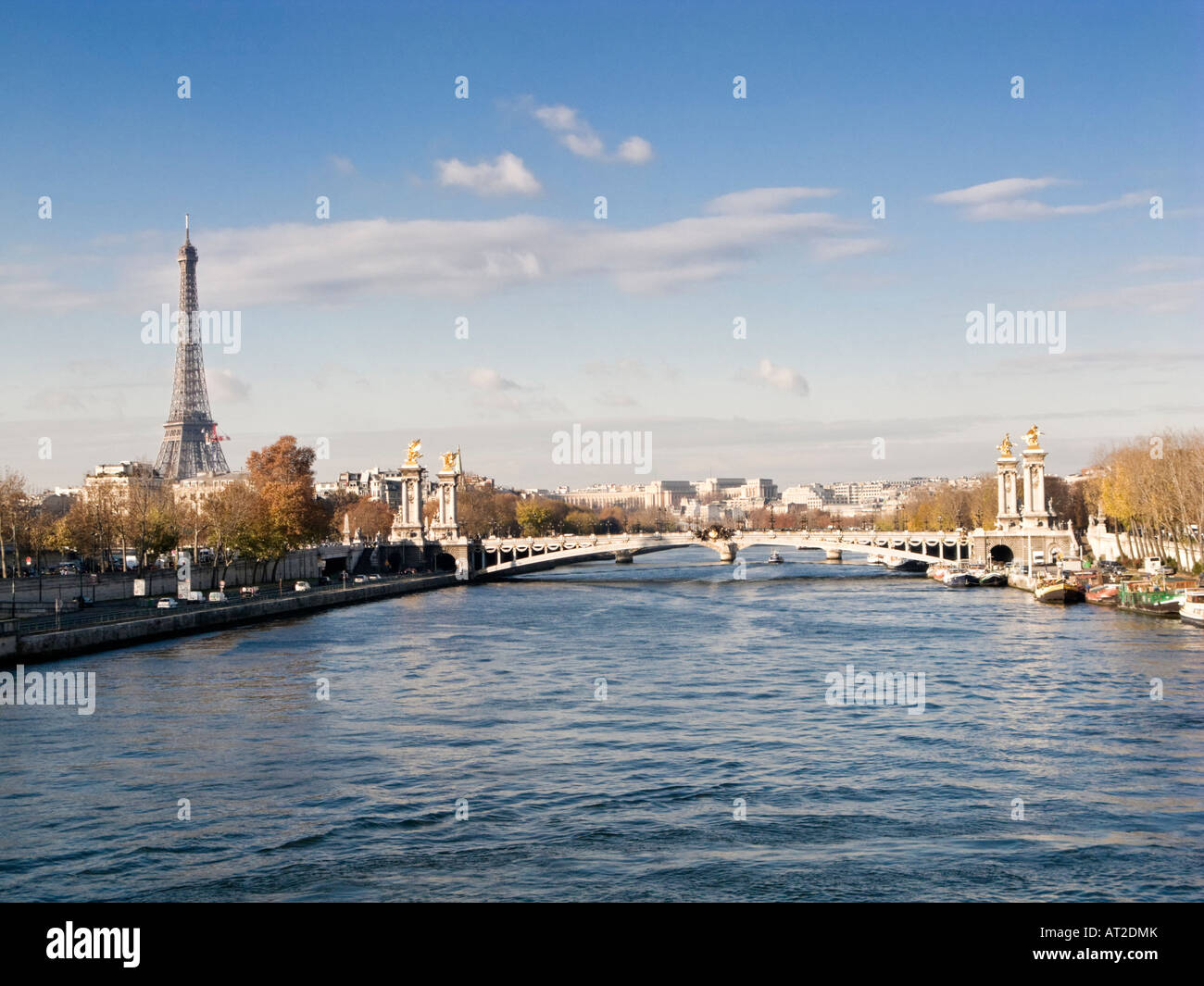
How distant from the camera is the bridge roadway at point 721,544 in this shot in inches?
2776

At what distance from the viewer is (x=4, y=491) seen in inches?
1855

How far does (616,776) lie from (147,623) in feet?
81.3

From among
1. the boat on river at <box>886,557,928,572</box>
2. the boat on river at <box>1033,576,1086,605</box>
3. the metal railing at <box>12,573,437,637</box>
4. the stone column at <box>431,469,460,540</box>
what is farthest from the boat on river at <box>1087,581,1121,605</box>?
the stone column at <box>431,469,460,540</box>

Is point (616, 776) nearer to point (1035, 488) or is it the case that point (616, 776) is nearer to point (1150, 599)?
point (1150, 599)

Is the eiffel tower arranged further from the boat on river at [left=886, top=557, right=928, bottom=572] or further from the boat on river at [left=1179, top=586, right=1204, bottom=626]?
the boat on river at [left=1179, top=586, right=1204, bottom=626]

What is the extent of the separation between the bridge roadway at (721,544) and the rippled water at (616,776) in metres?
36.3

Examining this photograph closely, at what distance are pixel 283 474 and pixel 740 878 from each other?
2244 inches

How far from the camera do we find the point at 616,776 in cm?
1672

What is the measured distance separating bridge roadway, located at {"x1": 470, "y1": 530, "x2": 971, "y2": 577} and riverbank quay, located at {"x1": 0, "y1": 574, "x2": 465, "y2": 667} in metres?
18.4

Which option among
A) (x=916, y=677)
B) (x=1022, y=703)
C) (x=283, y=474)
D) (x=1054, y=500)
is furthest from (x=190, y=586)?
(x=1054, y=500)

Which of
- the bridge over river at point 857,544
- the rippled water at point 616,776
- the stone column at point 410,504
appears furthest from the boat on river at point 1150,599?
the stone column at point 410,504

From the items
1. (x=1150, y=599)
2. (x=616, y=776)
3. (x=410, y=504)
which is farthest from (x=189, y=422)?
(x=616, y=776)
